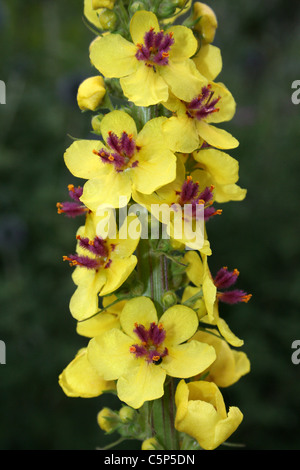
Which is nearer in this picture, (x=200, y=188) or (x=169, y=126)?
(x=169, y=126)

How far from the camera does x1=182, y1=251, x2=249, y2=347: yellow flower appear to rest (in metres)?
2.26

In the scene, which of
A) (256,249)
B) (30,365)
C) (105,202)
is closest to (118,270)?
(105,202)

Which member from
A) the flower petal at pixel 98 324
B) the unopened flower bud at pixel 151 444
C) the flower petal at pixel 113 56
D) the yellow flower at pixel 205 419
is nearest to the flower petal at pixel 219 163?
the flower petal at pixel 113 56

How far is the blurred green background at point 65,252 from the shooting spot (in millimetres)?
5785

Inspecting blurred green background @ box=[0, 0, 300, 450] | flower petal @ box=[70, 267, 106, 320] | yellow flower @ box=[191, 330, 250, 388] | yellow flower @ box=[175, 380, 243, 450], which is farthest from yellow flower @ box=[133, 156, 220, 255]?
blurred green background @ box=[0, 0, 300, 450]

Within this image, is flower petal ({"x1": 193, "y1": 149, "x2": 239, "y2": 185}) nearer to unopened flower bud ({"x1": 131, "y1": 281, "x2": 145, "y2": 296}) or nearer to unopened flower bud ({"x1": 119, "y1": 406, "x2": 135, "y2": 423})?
unopened flower bud ({"x1": 131, "y1": 281, "x2": 145, "y2": 296})

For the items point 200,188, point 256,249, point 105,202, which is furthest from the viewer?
point 256,249

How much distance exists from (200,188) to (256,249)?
4.49 metres

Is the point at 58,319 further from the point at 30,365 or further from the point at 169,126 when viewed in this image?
the point at 169,126

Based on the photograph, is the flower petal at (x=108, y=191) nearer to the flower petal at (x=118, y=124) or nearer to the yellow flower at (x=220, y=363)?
the flower petal at (x=118, y=124)

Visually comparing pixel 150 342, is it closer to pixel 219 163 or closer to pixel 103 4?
pixel 219 163

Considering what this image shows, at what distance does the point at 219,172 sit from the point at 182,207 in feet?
0.81

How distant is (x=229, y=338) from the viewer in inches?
91.0

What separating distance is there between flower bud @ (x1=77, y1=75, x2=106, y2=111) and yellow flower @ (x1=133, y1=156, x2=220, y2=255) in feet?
1.53
